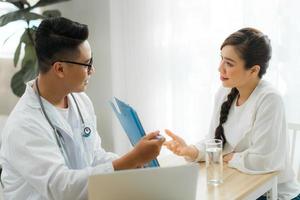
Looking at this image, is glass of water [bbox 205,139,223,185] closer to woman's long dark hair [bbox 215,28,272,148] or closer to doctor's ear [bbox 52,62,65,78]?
woman's long dark hair [bbox 215,28,272,148]

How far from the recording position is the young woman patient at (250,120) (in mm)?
1742

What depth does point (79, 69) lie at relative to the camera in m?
1.54

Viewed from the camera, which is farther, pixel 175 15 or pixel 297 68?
pixel 175 15

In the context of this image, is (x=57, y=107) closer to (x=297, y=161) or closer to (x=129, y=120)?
(x=129, y=120)

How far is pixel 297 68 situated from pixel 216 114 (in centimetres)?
58

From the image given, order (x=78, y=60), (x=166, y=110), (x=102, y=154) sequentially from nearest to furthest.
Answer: (x=78, y=60), (x=102, y=154), (x=166, y=110)

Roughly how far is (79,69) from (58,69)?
76mm

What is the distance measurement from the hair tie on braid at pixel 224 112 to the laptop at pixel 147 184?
28.8 inches

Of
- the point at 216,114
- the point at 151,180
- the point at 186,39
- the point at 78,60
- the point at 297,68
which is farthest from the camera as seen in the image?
the point at 186,39

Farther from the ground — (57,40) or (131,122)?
(57,40)

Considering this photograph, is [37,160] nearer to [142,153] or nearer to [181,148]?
[142,153]

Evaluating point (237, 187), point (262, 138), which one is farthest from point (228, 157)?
point (237, 187)

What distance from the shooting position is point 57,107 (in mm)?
1595

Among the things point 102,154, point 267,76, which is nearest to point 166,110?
point 267,76
